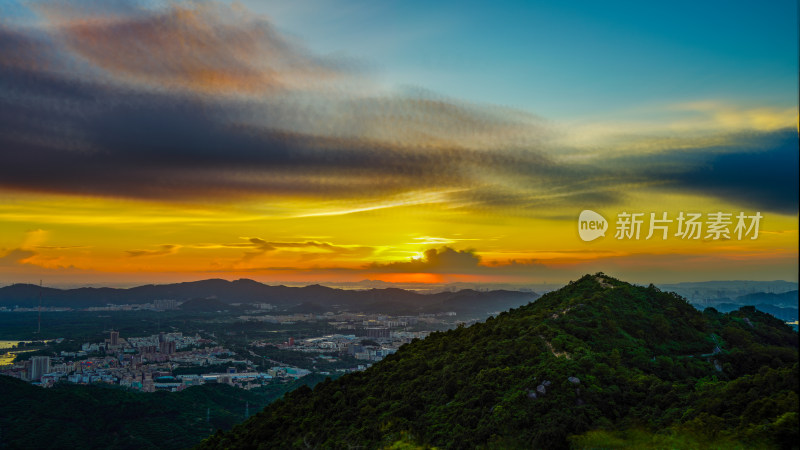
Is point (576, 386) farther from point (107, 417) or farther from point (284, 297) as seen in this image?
point (284, 297)

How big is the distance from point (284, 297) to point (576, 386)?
157063 millimetres

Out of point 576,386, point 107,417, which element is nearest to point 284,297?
point 107,417

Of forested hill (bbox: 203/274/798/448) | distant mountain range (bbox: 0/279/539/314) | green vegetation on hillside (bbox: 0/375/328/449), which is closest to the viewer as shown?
forested hill (bbox: 203/274/798/448)

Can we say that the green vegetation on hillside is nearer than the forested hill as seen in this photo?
No

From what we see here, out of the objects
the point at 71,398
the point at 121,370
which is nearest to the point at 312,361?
the point at 121,370

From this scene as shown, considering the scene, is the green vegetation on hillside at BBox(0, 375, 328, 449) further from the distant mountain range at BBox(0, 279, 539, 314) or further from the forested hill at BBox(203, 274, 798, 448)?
the distant mountain range at BBox(0, 279, 539, 314)

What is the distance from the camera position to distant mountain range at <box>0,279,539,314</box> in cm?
11386

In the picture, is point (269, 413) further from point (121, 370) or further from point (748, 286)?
point (121, 370)

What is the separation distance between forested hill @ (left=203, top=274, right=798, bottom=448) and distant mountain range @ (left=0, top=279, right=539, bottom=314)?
78.0 meters

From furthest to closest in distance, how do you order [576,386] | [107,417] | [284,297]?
[284,297] → [107,417] → [576,386]

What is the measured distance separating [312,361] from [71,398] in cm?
3028

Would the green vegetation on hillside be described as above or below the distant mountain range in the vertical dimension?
below

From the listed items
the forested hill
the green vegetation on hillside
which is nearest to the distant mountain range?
the green vegetation on hillside

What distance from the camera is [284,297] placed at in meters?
165
